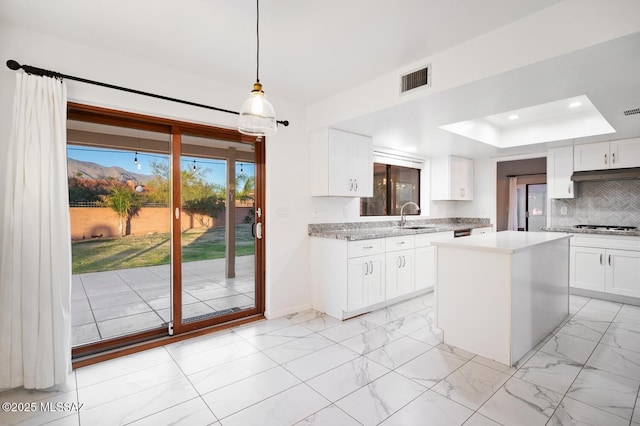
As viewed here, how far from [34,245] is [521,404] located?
336 centimetres

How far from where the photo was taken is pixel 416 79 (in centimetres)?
259

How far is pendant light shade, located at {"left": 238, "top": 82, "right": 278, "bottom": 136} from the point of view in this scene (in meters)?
1.79

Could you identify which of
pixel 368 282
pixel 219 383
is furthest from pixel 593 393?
pixel 219 383

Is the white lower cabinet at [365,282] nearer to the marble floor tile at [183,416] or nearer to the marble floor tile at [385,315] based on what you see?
the marble floor tile at [385,315]

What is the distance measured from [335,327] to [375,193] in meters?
2.36

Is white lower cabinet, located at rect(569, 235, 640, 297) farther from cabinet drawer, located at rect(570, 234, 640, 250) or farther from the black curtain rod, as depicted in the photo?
the black curtain rod

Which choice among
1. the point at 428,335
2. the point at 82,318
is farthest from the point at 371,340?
the point at 82,318

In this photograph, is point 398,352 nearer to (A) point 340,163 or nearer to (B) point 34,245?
(A) point 340,163

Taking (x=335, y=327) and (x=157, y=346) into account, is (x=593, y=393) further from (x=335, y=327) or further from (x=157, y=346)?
(x=157, y=346)

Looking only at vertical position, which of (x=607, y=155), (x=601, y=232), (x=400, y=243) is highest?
(x=607, y=155)

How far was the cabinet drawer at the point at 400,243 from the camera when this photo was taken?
12.5 ft

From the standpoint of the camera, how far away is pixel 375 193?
4.87 meters

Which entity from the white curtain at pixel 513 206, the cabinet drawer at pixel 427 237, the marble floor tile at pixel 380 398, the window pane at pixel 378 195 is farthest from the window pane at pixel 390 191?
the marble floor tile at pixel 380 398

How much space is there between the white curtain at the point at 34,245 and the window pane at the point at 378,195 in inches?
142
